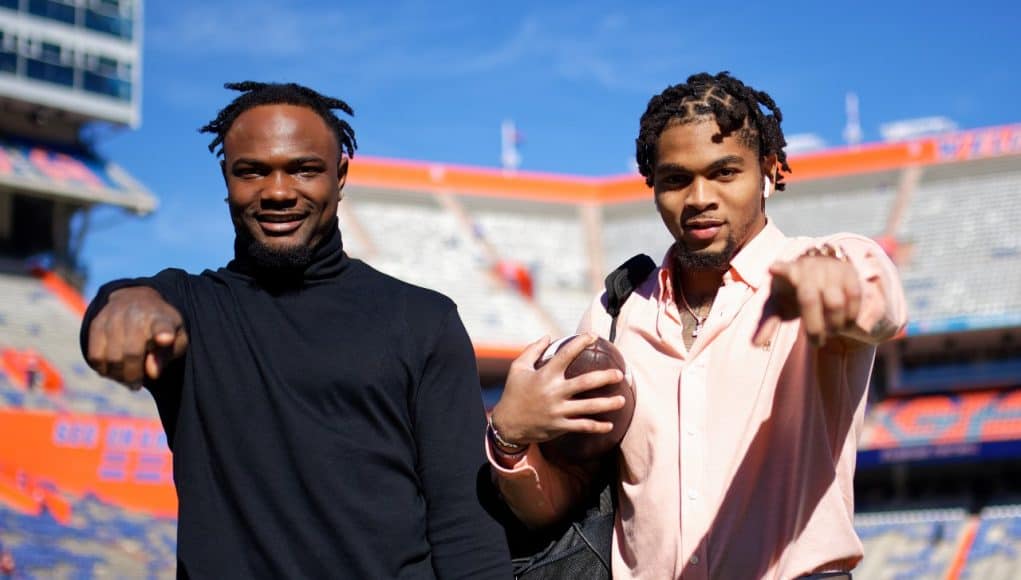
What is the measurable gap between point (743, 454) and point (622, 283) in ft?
2.15

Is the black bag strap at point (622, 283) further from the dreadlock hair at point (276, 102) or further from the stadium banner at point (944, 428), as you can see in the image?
the stadium banner at point (944, 428)

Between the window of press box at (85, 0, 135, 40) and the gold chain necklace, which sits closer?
the gold chain necklace

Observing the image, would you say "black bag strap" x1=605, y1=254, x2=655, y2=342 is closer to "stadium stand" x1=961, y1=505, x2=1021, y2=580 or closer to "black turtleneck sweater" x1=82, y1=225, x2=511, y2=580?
"black turtleneck sweater" x1=82, y1=225, x2=511, y2=580

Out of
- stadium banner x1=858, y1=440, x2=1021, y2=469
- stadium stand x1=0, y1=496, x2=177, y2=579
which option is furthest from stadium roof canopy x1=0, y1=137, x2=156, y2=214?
stadium banner x1=858, y1=440, x2=1021, y2=469

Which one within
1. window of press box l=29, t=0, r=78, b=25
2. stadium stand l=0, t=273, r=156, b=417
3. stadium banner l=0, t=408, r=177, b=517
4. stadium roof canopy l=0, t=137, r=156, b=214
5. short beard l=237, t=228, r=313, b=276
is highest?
window of press box l=29, t=0, r=78, b=25

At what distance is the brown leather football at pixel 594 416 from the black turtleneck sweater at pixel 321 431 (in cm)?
23

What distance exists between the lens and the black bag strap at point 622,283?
10.5 feet

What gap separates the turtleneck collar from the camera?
3023 mm

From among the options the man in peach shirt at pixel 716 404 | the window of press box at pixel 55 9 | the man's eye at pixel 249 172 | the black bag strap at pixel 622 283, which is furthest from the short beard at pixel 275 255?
the window of press box at pixel 55 9

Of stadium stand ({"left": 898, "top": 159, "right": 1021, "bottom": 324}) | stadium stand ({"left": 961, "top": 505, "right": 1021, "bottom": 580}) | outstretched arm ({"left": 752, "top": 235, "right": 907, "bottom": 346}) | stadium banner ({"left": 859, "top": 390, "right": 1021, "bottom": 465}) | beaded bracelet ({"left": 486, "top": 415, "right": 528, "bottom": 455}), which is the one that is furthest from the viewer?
stadium stand ({"left": 898, "top": 159, "right": 1021, "bottom": 324})

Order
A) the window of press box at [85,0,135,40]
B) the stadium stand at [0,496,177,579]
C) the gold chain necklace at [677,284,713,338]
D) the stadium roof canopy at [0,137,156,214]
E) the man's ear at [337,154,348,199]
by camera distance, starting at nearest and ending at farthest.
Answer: the gold chain necklace at [677,284,713,338] → the man's ear at [337,154,348,199] → the stadium stand at [0,496,177,579] → the stadium roof canopy at [0,137,156,214] → the window of press box at [85,0,135,40]

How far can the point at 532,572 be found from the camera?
9.85 ft

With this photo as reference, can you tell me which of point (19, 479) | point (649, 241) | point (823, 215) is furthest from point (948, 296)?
point (19, 479)

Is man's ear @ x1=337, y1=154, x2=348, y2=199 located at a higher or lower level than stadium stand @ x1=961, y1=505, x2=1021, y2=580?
higher
